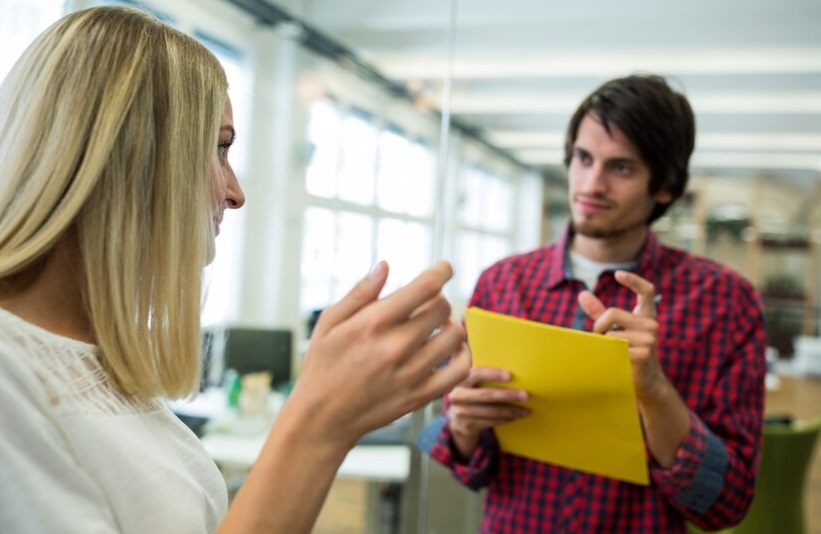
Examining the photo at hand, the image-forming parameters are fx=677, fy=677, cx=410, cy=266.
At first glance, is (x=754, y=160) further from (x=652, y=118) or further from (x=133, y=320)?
(x=133, y=320)

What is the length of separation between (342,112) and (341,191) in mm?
337

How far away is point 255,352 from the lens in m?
2.94

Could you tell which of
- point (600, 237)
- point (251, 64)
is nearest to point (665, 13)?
point (600, 237)


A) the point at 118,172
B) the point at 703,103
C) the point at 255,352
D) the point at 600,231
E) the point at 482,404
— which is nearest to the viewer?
the point at 118,172

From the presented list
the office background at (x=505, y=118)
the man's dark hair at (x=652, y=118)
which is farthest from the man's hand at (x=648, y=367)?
the office background at (x=505, y=118)

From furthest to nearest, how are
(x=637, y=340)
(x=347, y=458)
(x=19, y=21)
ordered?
1. (x=347, y=458)
2. (x=19, y=21)
3. (x=637, y=340)

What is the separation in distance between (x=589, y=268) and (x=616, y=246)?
0.24 ft

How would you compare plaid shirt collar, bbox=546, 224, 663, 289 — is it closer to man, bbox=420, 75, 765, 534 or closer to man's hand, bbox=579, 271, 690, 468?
man, bbox=420, 75, 765, 534

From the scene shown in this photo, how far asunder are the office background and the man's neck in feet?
Result: 1.60

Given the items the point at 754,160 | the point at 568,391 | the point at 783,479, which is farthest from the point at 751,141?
the point at 568,391

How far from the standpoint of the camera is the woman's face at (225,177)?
789 mm

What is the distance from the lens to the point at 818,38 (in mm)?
1771

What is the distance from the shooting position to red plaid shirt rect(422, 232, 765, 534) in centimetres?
120

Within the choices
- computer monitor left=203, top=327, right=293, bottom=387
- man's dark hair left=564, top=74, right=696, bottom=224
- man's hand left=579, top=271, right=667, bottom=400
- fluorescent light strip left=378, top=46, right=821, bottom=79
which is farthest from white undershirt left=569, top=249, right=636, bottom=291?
computer monitor left=203, top=327, right=293, bottom=387
